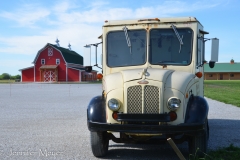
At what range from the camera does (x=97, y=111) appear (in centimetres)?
635

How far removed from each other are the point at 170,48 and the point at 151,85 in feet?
4.50

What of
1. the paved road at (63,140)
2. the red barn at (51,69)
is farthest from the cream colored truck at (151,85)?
the red barn at (51,69)

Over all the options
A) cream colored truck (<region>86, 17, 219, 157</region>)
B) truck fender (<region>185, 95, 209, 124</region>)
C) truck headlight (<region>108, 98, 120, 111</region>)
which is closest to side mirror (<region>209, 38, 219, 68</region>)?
cream colored truck (<region>86, 17, 219, 157</region>)

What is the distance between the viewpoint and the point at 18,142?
26.5 ft

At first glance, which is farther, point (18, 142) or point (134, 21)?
point (18, 142)

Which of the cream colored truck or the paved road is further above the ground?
the cream colored truck

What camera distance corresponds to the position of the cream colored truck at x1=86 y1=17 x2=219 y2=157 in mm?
5883

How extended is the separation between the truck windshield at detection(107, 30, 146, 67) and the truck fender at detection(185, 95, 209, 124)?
139 cm

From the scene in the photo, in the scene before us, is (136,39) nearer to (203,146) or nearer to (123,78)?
(123,78)

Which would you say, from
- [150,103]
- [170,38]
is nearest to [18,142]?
[150,103]

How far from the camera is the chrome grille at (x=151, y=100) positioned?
5.88 metres

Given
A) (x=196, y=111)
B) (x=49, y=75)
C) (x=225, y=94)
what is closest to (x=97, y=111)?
(x=196, y=111)

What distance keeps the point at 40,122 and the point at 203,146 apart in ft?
22.6

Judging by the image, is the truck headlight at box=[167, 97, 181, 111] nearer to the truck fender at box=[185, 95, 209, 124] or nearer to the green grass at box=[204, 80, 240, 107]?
the truck fender at box=[185, 95, 209, 124]
